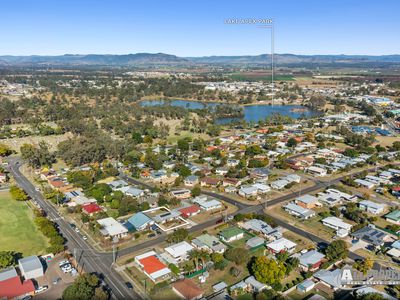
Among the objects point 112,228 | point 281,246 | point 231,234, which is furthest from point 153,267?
point 281,246

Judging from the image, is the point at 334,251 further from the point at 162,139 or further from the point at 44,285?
the point at 162,139

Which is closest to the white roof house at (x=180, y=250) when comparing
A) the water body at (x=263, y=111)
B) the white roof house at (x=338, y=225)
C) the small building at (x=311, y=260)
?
the small building at (x=311, y=260)

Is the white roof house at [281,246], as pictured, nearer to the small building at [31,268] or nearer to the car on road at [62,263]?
the car on road at [62,263]

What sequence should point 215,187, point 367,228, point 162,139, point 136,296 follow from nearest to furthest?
point 136,296 → point 367,228 → point 215,187 → point 162,139

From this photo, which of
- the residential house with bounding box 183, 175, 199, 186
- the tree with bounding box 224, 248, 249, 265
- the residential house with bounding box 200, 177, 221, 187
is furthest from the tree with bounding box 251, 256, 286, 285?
the residential house with bounding box 183, 175, 199, 186

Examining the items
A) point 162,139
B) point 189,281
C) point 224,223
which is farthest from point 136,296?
point 162,139

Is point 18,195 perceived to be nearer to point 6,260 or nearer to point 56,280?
point 6,260
